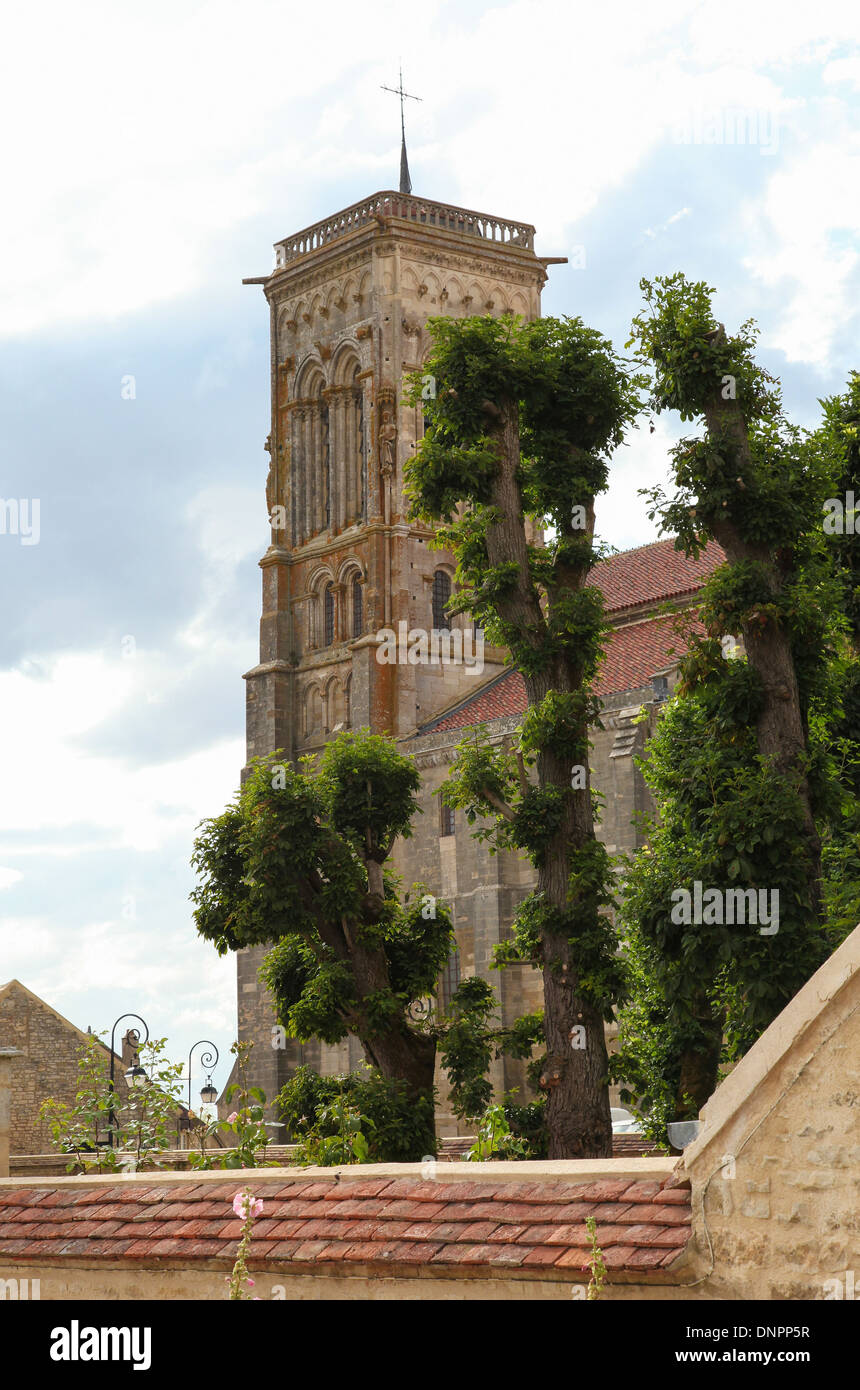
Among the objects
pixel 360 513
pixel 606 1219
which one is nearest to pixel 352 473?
pixel 360 513

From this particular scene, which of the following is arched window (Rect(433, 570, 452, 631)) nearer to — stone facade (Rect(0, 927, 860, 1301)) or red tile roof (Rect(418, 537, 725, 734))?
red tile roof (Rect(418, 537, 725, 734))

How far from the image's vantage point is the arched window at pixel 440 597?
183 feet

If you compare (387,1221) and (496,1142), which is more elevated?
(387,1221)

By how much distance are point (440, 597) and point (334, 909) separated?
117 ft

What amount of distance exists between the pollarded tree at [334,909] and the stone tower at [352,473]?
30.6 meters

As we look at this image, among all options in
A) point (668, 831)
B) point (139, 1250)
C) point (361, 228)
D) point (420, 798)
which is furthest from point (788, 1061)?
point (361, 228)

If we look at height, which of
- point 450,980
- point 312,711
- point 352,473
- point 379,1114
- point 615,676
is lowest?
point 379,1114

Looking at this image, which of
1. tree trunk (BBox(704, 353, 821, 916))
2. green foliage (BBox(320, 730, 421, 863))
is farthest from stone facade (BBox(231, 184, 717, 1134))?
tree trunk (BBox(704, 353, 821, 916))

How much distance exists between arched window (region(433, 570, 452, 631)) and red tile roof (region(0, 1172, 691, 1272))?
46168mm

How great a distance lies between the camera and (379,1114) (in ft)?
64.4

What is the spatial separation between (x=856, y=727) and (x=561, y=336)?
5.76 metres

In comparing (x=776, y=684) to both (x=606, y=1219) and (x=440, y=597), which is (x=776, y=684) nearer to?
(x=606, y=1219)

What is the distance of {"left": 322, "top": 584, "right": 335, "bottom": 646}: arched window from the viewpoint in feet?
189
